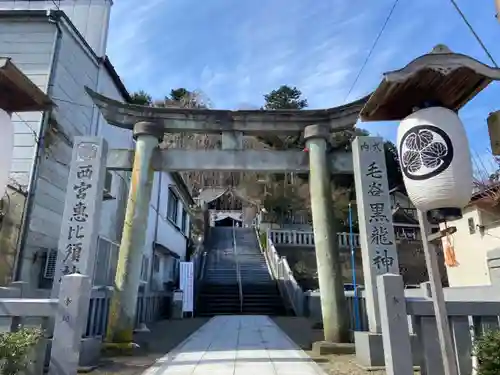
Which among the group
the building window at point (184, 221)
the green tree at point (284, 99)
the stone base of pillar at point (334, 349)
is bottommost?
the stone base of pillar at point (334, 349)

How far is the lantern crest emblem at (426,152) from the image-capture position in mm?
3977

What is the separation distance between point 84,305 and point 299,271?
19.4 m

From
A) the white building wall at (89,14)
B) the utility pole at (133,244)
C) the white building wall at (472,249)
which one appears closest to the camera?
the utility pole at (133,244)

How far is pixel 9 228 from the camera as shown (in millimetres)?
8859

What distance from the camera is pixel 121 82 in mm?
14328

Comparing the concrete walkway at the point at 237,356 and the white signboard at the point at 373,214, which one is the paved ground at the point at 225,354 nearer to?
the concrete walkway at the point at 237,356

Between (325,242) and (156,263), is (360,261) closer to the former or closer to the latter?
(156,263)

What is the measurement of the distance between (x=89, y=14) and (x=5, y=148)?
10435 millimetres

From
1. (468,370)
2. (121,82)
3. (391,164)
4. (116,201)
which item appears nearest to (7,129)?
(468,370)

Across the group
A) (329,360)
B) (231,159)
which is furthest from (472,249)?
(231,159)

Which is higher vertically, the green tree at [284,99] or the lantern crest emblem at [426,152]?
the green tree at [284,99]

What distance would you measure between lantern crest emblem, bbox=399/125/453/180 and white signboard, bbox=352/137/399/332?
12.7 ft

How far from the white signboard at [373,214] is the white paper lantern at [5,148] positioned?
6.39 metres

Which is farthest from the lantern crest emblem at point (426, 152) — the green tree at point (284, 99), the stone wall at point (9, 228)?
the green tree at point (284, 99)
